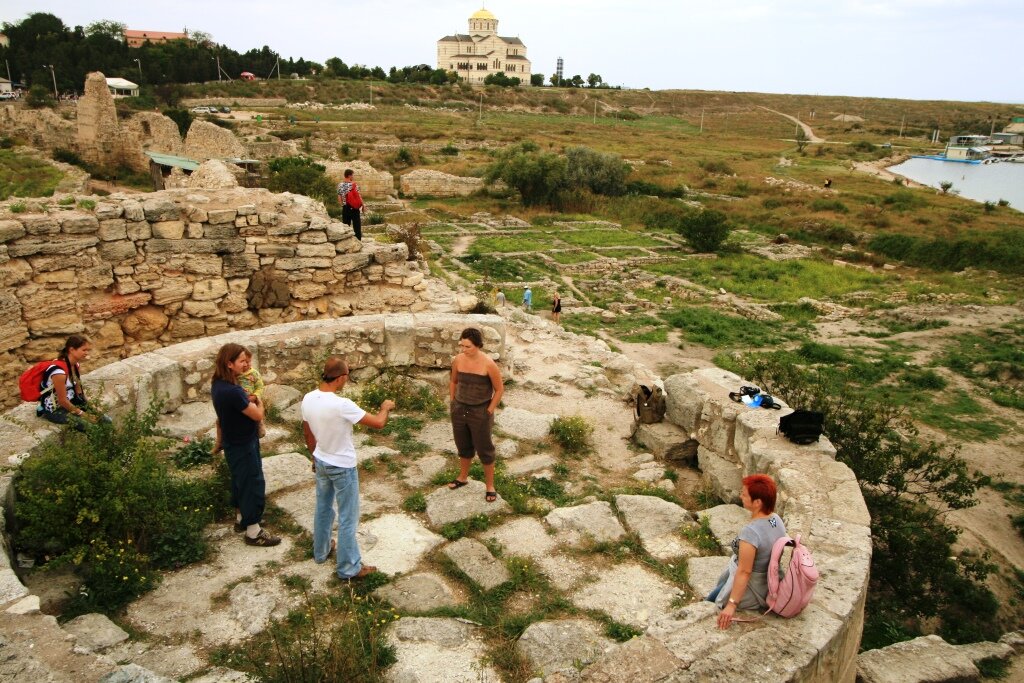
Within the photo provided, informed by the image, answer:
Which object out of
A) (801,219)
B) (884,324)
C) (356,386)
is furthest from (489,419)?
(801,219)

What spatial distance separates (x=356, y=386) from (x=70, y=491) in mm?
3769

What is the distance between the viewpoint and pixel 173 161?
25781 mm

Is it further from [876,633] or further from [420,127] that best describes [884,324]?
[420,127]

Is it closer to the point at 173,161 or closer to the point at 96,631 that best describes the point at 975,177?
the point at 173,161

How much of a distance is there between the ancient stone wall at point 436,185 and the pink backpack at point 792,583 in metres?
30.7

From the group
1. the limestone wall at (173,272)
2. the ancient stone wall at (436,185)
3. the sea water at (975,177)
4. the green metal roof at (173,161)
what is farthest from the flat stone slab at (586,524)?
the sea water at (975,177)

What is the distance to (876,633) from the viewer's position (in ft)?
20.1

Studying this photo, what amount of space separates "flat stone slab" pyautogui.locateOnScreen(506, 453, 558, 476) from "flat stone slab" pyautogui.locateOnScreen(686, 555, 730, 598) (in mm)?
1847

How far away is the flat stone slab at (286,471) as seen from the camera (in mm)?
5725

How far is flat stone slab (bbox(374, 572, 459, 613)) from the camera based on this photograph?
4.34 metres

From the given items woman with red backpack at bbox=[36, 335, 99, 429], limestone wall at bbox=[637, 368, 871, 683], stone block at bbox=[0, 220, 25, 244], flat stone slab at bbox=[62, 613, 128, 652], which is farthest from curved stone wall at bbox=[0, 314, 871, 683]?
stone block at bbox=[0, 220, 25, 244]

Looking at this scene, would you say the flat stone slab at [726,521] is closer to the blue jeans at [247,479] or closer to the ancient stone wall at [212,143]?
the blue jeans at [247,479]

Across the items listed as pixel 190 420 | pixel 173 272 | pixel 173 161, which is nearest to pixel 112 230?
pixel 173 272

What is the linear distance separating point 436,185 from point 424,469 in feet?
93.8
